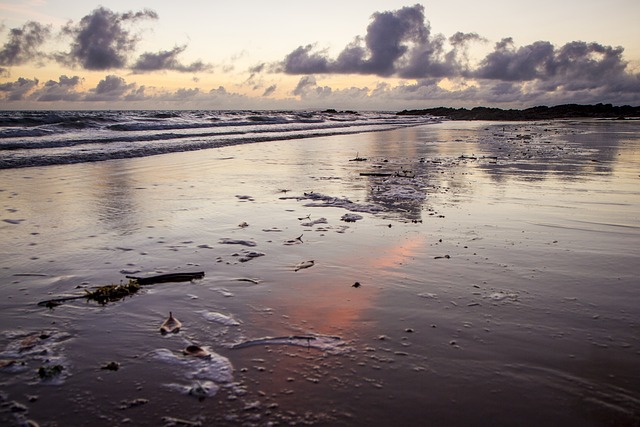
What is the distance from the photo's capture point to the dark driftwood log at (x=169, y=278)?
176 inches

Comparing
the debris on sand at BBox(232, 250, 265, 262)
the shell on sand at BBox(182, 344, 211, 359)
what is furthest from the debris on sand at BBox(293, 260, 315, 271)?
the shell on sand at BBox(182, 344, 211, 359)

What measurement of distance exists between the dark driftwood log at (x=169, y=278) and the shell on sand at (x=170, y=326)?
2.94 ft

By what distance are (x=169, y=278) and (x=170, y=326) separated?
3.53 ft

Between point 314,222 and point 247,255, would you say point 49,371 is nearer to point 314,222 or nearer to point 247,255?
point 247,255

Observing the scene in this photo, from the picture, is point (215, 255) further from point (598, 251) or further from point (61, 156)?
point (61, 156)

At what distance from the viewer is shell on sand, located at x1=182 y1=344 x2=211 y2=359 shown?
3.13 metres

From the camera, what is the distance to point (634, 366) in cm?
296

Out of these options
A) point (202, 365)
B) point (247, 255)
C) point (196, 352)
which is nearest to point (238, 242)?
point (247, 255)

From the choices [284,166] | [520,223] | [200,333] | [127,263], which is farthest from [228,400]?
[284,166]

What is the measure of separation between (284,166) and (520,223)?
821 cm

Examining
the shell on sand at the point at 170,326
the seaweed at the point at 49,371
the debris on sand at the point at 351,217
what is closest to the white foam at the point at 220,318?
the shell on sand at the point at 170,326

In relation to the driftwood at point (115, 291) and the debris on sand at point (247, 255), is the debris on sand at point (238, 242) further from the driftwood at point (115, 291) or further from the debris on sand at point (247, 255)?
the driftwood at point (115, 291)

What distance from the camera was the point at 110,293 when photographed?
4117 mm

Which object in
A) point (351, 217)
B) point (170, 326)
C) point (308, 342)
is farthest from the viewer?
point (351, 217)
